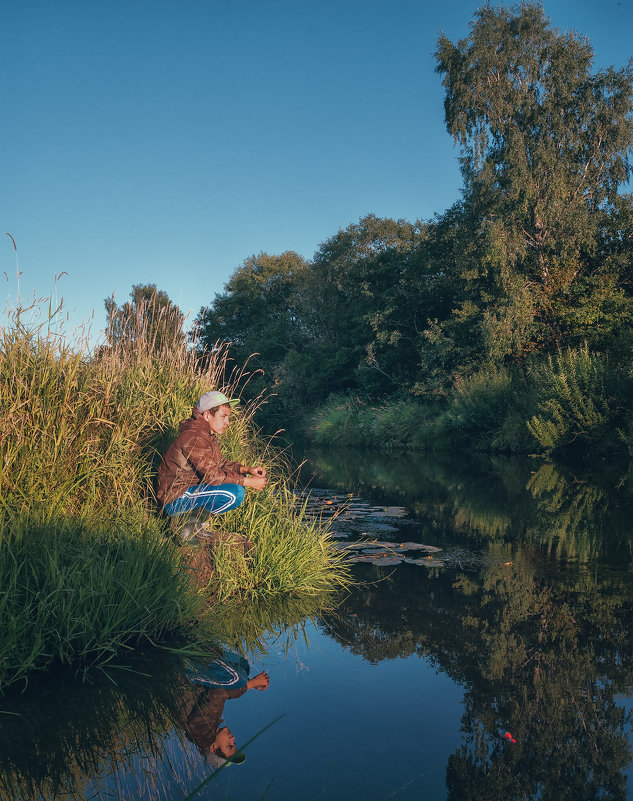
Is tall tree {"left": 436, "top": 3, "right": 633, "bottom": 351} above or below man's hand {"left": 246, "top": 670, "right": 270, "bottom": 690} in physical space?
above

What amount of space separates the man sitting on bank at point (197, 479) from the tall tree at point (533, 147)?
2248 centimetres

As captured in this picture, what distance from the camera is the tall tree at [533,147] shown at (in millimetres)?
27391

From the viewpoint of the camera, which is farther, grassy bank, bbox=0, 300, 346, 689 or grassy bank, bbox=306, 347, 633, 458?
grassy bank, bbox=306, 347, 633, 458

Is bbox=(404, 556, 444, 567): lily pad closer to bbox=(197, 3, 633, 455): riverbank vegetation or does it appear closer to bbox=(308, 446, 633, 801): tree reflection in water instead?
bbox=(308, 446, 633, 801): tree reflection in water

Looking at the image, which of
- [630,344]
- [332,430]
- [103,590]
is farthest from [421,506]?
[332,430]

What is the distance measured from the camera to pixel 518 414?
22719 millimetres

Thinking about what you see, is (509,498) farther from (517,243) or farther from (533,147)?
(533,147)

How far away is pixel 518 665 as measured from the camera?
425cm

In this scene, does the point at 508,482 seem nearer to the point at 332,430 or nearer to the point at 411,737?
the point at 411,737

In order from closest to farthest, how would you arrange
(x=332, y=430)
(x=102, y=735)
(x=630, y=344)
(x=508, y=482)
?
(x=102, y=735) → (x=508, y=482) → (x=630, y=344) → (x=332, y=430)

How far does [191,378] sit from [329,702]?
478 centimetres

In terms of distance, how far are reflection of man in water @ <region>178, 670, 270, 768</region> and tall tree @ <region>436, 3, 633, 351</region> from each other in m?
24.3

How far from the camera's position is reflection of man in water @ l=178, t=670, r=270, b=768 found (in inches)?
124

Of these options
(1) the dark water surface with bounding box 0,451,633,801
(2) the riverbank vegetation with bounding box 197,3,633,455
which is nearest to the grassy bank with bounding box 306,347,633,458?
(2) the riverbank vegetation with bounding box 197,3,633,455
